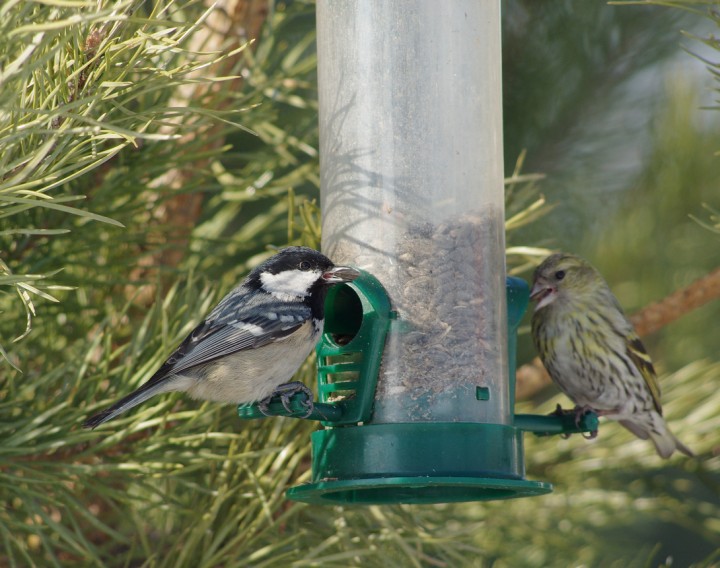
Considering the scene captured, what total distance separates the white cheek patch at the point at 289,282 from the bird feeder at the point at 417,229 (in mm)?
135

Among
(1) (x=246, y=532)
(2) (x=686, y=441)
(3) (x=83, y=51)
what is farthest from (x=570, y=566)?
(3) (x=83, y=51)

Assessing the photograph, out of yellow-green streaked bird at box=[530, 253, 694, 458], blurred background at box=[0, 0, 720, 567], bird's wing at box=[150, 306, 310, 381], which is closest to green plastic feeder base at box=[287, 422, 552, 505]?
blurred background at box=[0, 0, 720, 567]

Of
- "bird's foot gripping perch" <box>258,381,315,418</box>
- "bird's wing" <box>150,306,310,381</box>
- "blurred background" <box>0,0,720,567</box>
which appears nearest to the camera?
"blurred background" <box>0,0,720,567</box>

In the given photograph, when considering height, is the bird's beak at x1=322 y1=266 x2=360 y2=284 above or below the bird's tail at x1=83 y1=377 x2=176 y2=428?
above

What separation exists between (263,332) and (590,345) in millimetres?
1361

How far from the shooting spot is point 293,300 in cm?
305

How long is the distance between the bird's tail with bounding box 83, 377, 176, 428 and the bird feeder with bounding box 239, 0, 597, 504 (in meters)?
0.45

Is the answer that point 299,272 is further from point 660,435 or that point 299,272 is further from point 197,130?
point 660,435

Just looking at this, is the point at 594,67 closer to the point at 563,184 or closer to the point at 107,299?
the point at 563,184

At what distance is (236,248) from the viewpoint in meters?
3.25

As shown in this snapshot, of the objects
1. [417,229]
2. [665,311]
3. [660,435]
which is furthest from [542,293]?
[417,229]

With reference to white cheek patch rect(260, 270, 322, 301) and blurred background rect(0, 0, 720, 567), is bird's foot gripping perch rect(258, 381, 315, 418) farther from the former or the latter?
white cheek patch rect(260, 270, 322, 301)

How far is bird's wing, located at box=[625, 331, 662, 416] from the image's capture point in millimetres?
3724

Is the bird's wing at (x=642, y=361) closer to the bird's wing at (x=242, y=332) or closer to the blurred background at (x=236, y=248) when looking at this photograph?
the blurred background at (x=236, y=248)
